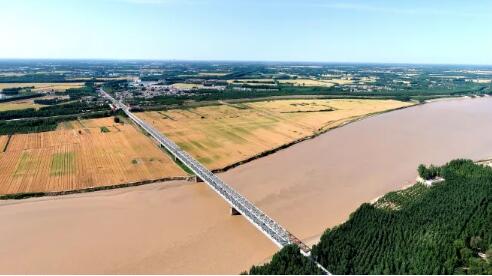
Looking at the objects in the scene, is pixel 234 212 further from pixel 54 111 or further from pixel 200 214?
pixel 54 111

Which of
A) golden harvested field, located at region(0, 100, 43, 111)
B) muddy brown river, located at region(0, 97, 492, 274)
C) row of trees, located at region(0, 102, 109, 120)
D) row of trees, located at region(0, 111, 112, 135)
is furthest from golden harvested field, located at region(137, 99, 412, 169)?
golden harvested field, located at region(0, 100, 43, 111)

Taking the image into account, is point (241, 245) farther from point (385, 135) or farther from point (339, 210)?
point (385, 135)

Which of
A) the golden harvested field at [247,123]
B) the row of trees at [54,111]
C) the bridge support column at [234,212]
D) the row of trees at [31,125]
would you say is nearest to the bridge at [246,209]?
the bridge support column at [234,212]

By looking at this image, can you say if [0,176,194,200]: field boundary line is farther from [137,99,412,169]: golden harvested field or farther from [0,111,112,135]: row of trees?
[0,111,112,135]: row of trees

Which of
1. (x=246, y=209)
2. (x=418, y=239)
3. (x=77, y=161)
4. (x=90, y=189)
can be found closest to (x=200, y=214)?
(x=246, y=209)

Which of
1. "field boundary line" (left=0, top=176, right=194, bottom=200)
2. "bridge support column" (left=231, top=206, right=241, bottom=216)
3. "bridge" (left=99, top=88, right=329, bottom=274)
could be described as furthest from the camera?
"field boundary line" (left=0, top=176, right=194, bottom=200)

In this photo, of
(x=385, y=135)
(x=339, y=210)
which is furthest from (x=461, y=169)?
(x=385, y=135)

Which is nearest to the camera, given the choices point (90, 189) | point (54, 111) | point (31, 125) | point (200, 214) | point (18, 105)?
point (200, 214)
